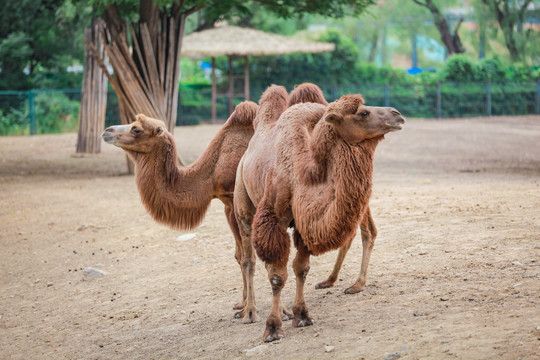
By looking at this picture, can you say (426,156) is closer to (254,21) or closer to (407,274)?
(407,274)

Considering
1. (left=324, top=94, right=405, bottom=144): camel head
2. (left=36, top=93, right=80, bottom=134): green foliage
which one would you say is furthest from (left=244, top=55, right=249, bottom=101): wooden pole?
(left=324, top=94, right=405, bottom=144): camel head

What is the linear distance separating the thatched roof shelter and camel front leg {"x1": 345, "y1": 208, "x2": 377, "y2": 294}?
22.5m

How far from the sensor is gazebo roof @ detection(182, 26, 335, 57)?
28391 millimetres

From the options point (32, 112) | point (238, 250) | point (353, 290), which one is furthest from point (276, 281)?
point (32, 112)

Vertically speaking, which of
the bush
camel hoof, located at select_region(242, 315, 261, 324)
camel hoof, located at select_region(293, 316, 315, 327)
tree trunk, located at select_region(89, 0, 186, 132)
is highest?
the bush

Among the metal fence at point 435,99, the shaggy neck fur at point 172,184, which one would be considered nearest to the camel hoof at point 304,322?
the shaggy neck fur at point 172,184

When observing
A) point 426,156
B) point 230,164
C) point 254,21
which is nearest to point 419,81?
point 254,21

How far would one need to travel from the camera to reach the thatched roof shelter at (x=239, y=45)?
93.1ft

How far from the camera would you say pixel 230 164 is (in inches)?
262

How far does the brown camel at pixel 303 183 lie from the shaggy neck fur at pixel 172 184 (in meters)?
0.62

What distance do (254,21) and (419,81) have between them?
8917 mm

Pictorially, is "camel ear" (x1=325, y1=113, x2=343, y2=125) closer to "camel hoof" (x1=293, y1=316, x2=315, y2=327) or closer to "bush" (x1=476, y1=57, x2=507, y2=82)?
"camel hoof" (x1=293, y1=316, x2=315, y2=327)

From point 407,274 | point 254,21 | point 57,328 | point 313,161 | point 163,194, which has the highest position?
point 254,21

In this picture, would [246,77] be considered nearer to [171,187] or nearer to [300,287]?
[171,187]
